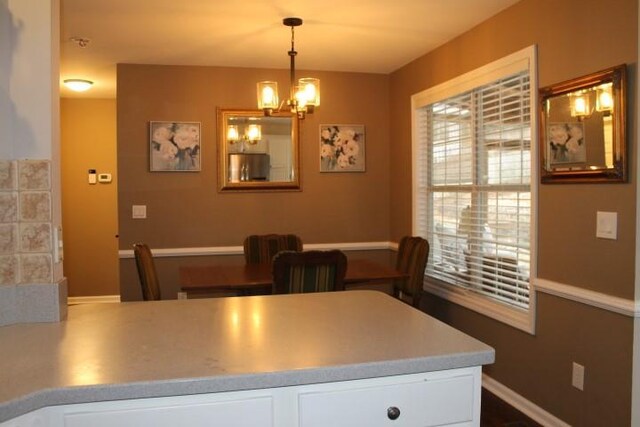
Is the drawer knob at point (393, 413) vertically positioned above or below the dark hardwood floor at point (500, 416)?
above

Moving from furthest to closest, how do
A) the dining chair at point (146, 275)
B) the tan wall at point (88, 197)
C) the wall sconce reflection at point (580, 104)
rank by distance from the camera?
1. the tan wall at point (88, 197)
2. the dining chair at point (146, 275)
3. the wall sconce reflection at point (580, 104)

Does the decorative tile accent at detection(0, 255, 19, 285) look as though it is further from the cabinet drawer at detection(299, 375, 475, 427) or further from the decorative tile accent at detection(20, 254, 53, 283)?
the cabinet drawer at detection(299, 375, 475, 427)

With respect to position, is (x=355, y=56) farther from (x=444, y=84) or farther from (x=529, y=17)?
(x=529, y=17)

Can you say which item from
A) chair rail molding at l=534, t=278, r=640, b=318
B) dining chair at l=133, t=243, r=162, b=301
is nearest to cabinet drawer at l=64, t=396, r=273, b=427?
chair rail molding at l=534, t=278, r=640, b=318

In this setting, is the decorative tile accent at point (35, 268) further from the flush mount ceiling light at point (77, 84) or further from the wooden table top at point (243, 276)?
the flush mount ceiling light at point (77, 84)

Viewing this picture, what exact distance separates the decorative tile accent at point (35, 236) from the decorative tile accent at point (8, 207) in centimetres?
4

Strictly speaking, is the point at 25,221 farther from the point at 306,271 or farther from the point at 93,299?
the point at 93,299

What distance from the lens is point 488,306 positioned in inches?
141

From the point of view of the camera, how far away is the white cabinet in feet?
4.02

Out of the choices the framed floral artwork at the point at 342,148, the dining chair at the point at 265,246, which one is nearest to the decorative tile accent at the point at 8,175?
the dining chair at the point at 265,246

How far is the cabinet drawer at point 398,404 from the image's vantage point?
1324 millimetres

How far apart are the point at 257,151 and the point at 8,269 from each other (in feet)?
10.7

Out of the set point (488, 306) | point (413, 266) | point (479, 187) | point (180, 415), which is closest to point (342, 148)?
point (413, 266)

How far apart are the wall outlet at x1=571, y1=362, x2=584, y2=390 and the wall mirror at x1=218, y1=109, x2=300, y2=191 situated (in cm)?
280
